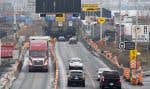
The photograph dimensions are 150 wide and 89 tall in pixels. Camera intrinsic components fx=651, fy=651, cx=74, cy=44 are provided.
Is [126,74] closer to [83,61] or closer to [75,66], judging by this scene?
[75,66]

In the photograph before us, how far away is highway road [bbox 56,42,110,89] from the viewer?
177ft

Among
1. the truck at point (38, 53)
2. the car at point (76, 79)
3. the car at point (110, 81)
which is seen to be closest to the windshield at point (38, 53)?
the truck at point (38, 53)

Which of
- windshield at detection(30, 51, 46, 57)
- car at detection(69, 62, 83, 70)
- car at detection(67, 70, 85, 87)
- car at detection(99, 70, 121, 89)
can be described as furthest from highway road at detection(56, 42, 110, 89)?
windshield at detection(30, 51, 46, 57)

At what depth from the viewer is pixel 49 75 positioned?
59281 millimetres

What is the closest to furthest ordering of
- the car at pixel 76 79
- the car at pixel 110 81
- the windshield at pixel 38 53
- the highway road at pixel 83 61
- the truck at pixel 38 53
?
the car at pixel 110 81
the car at pixel 76 79
the highway road at pixel 83 61
the truck at pixel 38 53
the windshield at pixel 38 53

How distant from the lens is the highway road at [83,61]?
5407cm

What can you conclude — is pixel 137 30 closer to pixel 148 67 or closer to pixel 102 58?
pixel 148 67

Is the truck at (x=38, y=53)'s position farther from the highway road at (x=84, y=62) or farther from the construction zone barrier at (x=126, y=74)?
the construction zone barrier at (x=126, y=74)

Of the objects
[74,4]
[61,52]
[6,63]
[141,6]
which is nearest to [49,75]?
[6,63]

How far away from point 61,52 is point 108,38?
1067 inches

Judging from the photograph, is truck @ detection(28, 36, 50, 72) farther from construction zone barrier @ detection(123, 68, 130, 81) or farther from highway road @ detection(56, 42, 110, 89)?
construction zone barrier @ detection(123, 68, 130, 81)

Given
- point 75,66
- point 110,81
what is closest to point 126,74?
point 75,66

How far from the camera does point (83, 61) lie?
78.1 metres

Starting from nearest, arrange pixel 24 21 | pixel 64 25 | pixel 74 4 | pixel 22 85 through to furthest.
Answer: pixel 22 85
pixel 74 4
pixel 64 25
pixel 24 21
